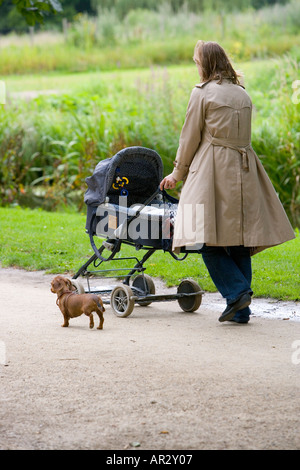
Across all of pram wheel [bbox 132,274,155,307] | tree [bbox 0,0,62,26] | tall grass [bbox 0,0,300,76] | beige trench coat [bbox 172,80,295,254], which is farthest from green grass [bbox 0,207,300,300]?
tall grass [bbox 0,0,300,76]

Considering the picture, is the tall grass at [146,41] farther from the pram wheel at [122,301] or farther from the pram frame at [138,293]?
the pram wheel at [122,301]

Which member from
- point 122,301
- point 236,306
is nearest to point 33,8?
point 122,301

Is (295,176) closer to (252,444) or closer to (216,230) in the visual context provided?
(216,230)

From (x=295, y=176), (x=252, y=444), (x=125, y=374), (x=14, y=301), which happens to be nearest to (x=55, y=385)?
A: (x=125, y=374)

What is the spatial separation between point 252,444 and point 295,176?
314 inches

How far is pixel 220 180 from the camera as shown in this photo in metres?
5.21

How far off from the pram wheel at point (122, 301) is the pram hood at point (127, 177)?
699 mm

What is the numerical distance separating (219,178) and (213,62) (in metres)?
0.81

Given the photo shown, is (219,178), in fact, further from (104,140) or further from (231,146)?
(104,140)

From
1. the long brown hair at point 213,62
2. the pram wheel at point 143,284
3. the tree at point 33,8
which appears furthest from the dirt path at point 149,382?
the tree at point 33,8

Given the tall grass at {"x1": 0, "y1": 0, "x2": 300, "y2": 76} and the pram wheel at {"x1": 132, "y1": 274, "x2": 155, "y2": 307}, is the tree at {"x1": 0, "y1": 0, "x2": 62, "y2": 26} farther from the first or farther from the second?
the tall grass at {"x1": 0, "y1": 0, "x2": 300, "y2": 76}

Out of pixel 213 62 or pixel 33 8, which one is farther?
pixel 33 8

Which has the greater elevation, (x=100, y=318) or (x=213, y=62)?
(x=213, y=62)

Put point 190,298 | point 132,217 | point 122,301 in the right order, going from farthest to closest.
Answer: point 190,298
point 122,301
point 132,217
